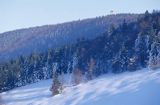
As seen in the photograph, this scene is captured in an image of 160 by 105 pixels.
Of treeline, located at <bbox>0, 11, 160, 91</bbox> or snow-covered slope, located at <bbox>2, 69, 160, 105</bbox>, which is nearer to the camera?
snow-covered slope, located at <bbox>2, 69, 160, 105</bbox>

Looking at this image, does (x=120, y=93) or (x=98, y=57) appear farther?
(x=98, y=57)

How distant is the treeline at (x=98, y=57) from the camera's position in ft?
371

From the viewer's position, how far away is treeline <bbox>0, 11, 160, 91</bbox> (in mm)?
113188

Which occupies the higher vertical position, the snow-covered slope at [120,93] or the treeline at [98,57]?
the snow-covered slope at [120,93]

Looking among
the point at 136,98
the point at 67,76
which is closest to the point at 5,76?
the point at 67,76

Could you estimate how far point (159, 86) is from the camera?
42938 millimetres

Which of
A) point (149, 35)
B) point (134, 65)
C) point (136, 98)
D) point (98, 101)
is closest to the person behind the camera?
point (136, 98)

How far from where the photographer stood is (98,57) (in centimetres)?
12912

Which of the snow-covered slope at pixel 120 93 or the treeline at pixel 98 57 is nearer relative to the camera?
the snow-covered slope at pixel 120 93

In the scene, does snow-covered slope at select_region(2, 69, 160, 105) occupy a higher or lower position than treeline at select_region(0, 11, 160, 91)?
higher

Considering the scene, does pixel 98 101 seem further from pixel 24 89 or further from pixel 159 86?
pixel 24 89

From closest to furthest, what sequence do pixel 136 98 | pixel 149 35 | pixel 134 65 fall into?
1. pixel 136 98
2. pixel 134 65
3. pixel 149 35

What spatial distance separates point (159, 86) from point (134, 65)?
61621 millimetres

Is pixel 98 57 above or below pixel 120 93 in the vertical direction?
below
